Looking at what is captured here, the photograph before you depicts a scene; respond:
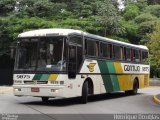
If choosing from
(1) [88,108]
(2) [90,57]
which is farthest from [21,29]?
(1) [88,108]

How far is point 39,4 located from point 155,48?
23.5 m

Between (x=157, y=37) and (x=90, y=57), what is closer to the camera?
(x=90, y=57)

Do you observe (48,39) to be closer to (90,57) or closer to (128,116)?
(90,57)

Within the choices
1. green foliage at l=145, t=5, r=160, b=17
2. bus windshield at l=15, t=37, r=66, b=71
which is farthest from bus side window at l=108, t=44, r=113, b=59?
green foliage at l=145, t=5, r=160, b=17

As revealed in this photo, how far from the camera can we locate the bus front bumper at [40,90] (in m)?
18.3

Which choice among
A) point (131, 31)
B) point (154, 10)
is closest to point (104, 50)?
point (131, 31)

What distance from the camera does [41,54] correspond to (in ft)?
62.0

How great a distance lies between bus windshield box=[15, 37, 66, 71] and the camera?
18.5m

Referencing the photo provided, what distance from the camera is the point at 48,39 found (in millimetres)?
19016

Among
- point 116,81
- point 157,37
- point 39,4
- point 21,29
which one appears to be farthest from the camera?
point 39,4

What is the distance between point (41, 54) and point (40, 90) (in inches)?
58.9

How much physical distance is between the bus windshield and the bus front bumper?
73 cm

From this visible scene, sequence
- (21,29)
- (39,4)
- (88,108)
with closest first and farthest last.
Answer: (88,108) < (21,29) < (39,4)

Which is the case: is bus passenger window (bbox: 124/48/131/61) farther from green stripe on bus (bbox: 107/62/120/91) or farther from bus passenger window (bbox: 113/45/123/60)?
green stripe on bus (bbox: 107/62/120/91)
